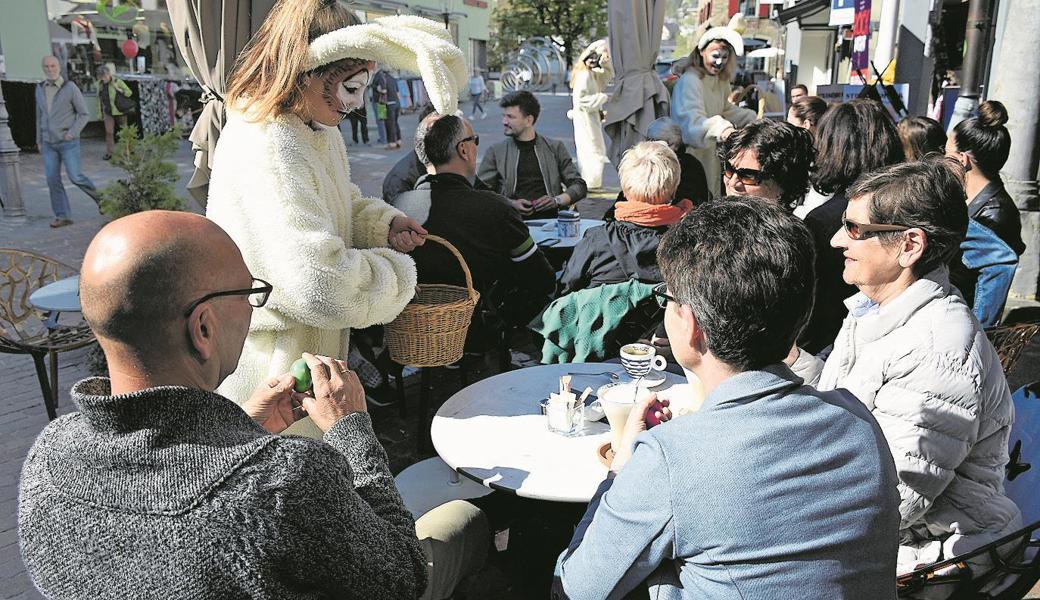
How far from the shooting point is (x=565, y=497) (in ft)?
7.42

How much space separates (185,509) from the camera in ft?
4.21

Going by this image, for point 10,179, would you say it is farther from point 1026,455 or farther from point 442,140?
point 1026,455

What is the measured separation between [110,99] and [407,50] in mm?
16268

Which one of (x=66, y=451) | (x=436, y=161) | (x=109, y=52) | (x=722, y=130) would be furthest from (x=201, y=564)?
(x=109, y=52)

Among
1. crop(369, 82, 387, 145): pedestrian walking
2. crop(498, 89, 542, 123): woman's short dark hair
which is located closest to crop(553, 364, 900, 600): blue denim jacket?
crop(498, 89, 542, 123): woman's short dark hair

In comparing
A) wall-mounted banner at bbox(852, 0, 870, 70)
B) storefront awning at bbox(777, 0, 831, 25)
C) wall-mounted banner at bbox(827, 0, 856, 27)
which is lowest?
wall-mounted banner at bbox(852, 0, 870, 70)

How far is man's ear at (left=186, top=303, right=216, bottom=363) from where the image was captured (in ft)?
4.73

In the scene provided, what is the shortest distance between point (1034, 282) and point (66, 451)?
7.41 metres

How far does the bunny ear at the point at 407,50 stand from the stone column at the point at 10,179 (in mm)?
9080

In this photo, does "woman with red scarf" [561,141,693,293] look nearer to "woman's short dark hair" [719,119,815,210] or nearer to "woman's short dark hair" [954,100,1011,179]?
"woman's short dark hair" [719,119,815,210]

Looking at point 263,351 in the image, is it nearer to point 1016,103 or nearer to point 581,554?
point 581,554

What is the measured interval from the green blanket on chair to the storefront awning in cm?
2044

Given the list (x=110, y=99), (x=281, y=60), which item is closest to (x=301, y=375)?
(x=281, y=60)

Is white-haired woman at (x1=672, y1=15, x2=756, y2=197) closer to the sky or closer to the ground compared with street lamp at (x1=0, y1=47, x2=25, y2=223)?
closer to the sky
